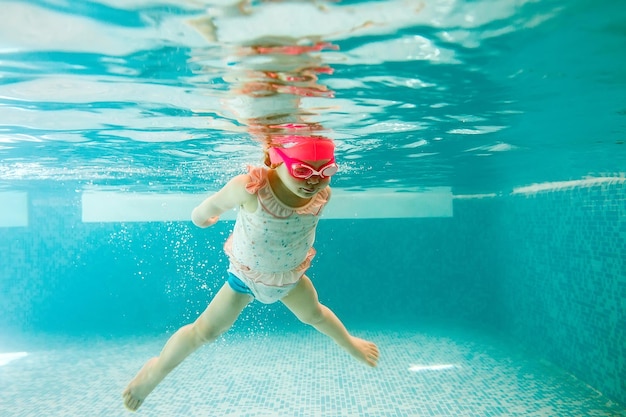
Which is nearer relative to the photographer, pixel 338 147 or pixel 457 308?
pixel 338 147

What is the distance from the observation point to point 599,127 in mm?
10016

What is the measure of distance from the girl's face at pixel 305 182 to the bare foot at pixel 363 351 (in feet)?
9.01

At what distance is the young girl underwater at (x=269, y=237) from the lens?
18.3ft

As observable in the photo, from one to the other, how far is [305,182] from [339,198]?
731 inches

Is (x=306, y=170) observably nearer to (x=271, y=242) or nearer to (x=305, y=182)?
(x=305, y=182)

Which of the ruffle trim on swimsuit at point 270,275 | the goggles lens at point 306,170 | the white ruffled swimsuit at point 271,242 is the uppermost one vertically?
the goggles lens at point 306,170

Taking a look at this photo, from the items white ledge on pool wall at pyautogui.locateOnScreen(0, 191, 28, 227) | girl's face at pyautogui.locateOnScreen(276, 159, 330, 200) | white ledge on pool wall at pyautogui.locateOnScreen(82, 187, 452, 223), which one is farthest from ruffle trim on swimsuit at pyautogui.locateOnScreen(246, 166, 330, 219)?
white ledge on pool wall at pyautogui.locateOnScreen(0, 191, 28, 227)

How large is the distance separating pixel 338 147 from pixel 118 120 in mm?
5400

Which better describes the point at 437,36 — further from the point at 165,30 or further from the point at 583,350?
the point at 583,350

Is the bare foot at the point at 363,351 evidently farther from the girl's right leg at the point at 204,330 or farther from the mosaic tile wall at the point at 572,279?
the mosaic tile wall at the point at 572,279

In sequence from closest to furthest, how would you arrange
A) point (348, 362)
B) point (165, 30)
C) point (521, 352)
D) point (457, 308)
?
1. point (165, 30)
2. point (348, 362)
3. point (521, 352)
4. point (457, 308)

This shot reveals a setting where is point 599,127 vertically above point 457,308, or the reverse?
point 599,127

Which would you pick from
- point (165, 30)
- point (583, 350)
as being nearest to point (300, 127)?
point (165, 30)

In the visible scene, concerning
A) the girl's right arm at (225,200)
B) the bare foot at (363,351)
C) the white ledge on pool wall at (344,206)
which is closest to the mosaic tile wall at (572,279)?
the white ledge on pool wall at (344,206)
